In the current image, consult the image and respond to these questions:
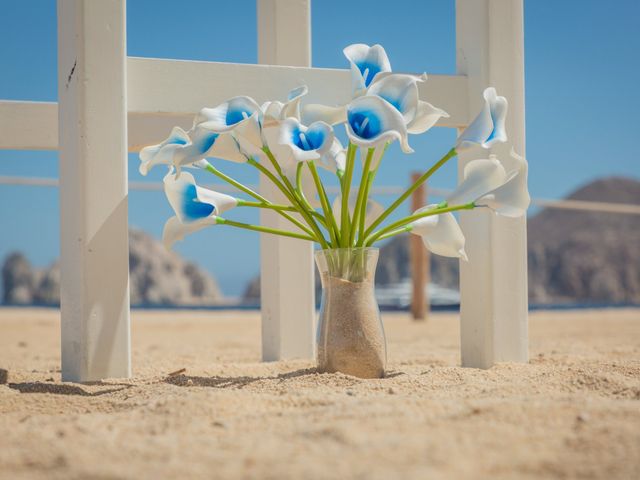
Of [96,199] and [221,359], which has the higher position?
[96,199]

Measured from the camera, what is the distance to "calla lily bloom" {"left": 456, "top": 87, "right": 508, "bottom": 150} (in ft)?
4.43

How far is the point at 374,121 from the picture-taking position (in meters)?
1.25

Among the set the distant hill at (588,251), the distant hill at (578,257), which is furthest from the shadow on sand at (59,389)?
the distant hill at (588,251)

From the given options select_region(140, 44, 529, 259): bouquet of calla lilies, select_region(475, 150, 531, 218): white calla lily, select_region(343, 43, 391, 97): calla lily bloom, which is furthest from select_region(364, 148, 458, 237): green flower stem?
select_region(343, 43, 391, 97): calla lily bloom

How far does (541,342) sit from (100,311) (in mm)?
1645

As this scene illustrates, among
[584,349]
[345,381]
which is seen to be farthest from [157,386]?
[584,349]

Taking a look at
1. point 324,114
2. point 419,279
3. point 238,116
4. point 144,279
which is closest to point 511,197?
point 324,114

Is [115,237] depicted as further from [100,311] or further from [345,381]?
[345,381]

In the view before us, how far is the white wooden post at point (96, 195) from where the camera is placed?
142cm

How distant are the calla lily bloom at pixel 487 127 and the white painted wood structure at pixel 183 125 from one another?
9.6 inches

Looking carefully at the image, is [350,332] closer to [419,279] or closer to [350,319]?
[350,319]

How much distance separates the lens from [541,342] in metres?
2.52

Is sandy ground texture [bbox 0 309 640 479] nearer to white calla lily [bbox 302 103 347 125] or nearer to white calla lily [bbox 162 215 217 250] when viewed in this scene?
white calla lily [bbox 162 215 217 250]

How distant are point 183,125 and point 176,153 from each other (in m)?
0.64
